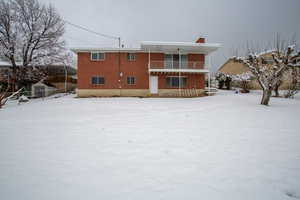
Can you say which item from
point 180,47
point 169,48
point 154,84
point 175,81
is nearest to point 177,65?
point 175,81

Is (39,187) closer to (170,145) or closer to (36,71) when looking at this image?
(170,145)

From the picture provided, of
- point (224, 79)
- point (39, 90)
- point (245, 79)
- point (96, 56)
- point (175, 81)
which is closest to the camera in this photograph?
point (96, 56)

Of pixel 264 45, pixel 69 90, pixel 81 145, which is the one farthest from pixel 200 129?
pixel 69 90

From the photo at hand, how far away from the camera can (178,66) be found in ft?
66.0

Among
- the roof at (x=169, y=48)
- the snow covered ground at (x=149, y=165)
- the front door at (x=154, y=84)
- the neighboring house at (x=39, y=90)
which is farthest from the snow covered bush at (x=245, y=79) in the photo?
the neighboring house at (x=39, y=90)

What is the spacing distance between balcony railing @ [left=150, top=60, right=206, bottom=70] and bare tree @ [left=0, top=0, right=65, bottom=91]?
42.3 ft

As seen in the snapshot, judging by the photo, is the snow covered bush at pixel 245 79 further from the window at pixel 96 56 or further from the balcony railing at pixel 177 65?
the window at pixel 96 56

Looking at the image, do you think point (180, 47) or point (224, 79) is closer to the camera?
point (180, 47)

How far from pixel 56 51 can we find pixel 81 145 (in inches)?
819

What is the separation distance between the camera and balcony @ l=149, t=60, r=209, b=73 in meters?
18.9

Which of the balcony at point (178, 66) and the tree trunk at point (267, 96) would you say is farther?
the balcony at point (178, 66)

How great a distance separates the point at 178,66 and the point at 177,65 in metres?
0.18

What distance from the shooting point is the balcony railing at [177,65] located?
19.2 meters

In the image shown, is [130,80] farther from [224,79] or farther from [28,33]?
[224,79]
